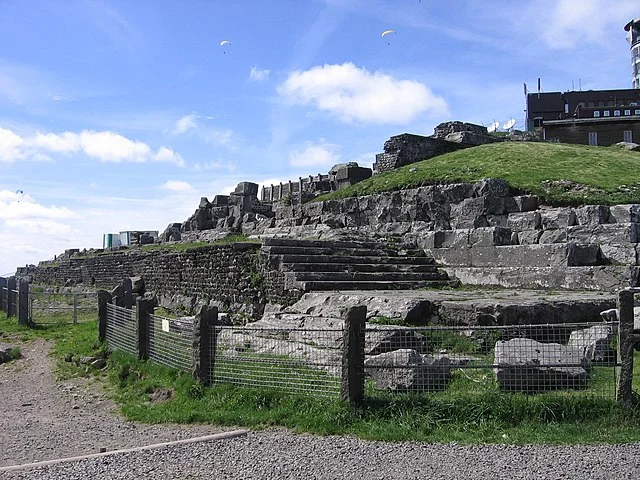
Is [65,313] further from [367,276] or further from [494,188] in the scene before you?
[494,188]

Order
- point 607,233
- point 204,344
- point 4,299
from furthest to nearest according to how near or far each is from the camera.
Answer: point 4,299 → point 607,233 → point 204,344

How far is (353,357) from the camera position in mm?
7012

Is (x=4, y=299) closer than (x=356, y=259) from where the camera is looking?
No

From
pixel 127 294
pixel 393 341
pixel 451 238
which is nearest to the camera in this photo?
pixel 393 341

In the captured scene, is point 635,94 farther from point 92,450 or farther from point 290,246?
point 92,450

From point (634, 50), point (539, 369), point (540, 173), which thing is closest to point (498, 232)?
point (540, 173)

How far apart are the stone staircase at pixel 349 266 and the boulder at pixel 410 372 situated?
19.3 ft

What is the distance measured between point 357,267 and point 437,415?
840 cm

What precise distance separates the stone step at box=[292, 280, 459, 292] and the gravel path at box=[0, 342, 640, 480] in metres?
6.16

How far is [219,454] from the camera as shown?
613cm

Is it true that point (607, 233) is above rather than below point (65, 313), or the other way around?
above

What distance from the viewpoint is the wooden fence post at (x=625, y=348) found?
6.67m

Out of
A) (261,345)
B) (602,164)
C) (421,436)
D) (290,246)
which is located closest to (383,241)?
(290,246)

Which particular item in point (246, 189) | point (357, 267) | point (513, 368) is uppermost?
point (246, 189)
